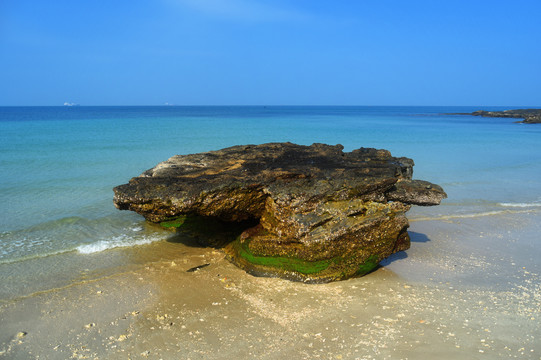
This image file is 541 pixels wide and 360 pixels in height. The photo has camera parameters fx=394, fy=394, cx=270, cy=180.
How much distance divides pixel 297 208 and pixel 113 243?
4131 millimetres

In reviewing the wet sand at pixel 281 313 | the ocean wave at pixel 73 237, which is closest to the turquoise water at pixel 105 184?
the ocean wave at pixel 73 237

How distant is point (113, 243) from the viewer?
8.01 m

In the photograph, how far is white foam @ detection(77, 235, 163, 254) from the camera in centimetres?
767

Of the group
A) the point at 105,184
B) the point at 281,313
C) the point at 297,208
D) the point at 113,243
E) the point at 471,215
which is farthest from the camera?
the point at 105,184

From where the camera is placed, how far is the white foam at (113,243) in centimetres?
767

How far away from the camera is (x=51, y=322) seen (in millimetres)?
5020

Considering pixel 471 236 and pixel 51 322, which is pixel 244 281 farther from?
pixel 471 236

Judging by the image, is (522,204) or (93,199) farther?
(93,199)

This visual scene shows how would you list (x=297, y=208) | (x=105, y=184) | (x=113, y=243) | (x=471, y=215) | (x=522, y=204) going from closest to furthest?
(x=297, y=208)
(x=113, y=243)
(x=471, y=215)
(x=522, y=204)
(x=105, y=184)

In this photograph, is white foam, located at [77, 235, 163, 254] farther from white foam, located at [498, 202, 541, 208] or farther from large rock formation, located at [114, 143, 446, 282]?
white foam, located at [498, 202, 541, 208]

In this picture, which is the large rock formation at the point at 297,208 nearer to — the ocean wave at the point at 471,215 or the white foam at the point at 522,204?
the ocean wave at the point at 471,215

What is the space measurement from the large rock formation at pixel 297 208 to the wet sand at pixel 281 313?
34cm

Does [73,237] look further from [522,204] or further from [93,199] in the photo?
[522,204]

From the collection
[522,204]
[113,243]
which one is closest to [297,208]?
[113,243]
